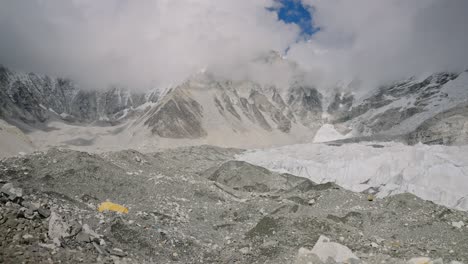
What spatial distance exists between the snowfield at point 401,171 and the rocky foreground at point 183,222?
17.9 meters

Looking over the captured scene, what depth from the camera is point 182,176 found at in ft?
115

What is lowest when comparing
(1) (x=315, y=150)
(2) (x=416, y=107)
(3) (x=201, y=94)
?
(1) (x=315, y=150)

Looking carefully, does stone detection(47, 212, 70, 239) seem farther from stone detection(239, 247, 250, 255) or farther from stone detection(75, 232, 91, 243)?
stone detection(239, 247, 250, 255)

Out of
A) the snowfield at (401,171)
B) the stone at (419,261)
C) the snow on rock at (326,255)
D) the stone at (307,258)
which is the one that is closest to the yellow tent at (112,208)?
the stone at (307,258)

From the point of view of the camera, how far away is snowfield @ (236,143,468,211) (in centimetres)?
4722

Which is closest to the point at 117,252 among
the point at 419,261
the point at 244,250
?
the point at 244,250


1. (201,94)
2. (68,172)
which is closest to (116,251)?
(68,172)

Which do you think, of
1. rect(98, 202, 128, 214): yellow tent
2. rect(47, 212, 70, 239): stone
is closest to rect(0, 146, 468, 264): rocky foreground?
rect(47, 212, 70, 239): stone

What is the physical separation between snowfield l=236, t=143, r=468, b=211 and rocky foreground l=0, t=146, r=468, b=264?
58.8 ft

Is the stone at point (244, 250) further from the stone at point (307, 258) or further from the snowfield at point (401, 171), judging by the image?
the snowfield at point (401, 171)

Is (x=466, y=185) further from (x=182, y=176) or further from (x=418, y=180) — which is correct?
(x=182, y=176)

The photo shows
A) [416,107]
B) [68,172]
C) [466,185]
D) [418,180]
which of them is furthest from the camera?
[416,107]

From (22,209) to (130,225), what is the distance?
19.9ft

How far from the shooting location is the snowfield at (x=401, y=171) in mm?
47219
